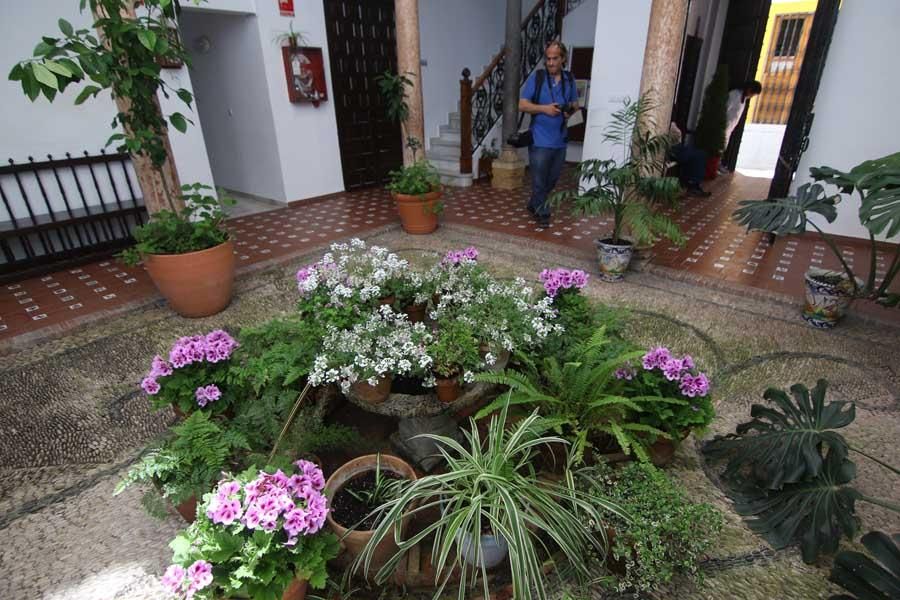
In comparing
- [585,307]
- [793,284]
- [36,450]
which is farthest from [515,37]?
[36,450]

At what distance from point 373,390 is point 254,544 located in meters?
0.64

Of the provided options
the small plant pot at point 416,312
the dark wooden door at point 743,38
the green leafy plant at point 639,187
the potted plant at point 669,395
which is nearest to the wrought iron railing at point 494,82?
the dark wooden door at point 743,38

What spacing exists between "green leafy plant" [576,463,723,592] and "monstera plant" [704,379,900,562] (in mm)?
251

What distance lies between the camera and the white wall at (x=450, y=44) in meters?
7.32

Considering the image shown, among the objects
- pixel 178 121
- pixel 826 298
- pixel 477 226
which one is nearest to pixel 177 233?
pixel 178 121

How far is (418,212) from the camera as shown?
491 centimetres

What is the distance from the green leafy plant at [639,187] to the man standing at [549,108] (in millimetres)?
803

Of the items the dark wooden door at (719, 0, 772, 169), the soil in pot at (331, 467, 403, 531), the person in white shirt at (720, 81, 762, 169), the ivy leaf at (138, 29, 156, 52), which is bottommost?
the soil in pot at (331, 467, 403, 531)

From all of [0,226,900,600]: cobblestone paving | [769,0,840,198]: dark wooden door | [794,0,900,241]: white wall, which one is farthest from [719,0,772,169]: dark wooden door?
[0,226,900,600]: cobblestone paving

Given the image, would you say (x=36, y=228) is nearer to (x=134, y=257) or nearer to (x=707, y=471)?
(x=134, y=257)

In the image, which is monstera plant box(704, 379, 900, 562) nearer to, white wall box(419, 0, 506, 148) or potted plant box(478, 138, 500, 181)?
potted plant box(478, 138, 500, 181)

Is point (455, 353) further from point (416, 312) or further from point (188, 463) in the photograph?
point (188, 463)

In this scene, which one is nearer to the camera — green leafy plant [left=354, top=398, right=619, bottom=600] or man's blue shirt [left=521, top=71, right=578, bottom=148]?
green leafy plant [left=354, top=398, right=619, bottom=600]

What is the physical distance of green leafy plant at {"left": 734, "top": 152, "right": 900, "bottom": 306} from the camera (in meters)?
2.18
